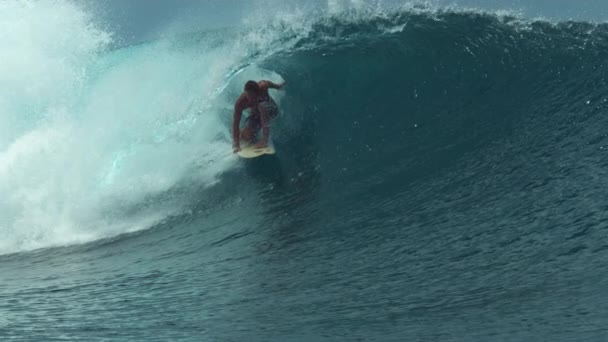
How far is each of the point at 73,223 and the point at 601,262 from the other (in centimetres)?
795

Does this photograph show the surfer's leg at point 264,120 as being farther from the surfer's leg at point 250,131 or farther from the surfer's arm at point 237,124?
the surfer's arm at point 237,124

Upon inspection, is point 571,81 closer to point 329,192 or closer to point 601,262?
point 329,192

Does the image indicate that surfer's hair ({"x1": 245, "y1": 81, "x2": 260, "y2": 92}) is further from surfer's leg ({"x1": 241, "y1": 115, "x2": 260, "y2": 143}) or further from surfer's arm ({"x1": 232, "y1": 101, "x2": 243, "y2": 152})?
surfer's leg ({"x1": 241, "y1": 115, "x2": 260, "y2": 143})

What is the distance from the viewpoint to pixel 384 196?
425 inches

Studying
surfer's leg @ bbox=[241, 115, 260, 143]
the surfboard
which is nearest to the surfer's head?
surfer's leg @ bbox=[241, 115, 260, 143]

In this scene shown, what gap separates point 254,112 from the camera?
13773 mm

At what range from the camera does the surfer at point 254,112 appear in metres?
13.5

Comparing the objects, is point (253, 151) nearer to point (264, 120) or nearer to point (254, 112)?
point (264, 120)

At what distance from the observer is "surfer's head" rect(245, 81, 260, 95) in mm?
13383

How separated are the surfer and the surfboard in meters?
0.06

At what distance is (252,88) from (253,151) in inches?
39.8

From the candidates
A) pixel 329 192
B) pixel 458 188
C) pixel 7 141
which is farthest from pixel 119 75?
pixel 458 188

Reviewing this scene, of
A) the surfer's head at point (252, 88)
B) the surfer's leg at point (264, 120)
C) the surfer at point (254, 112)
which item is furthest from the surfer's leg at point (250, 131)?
the surfer's head at point (252, 88)

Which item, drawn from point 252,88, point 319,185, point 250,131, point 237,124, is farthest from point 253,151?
point 319,185
